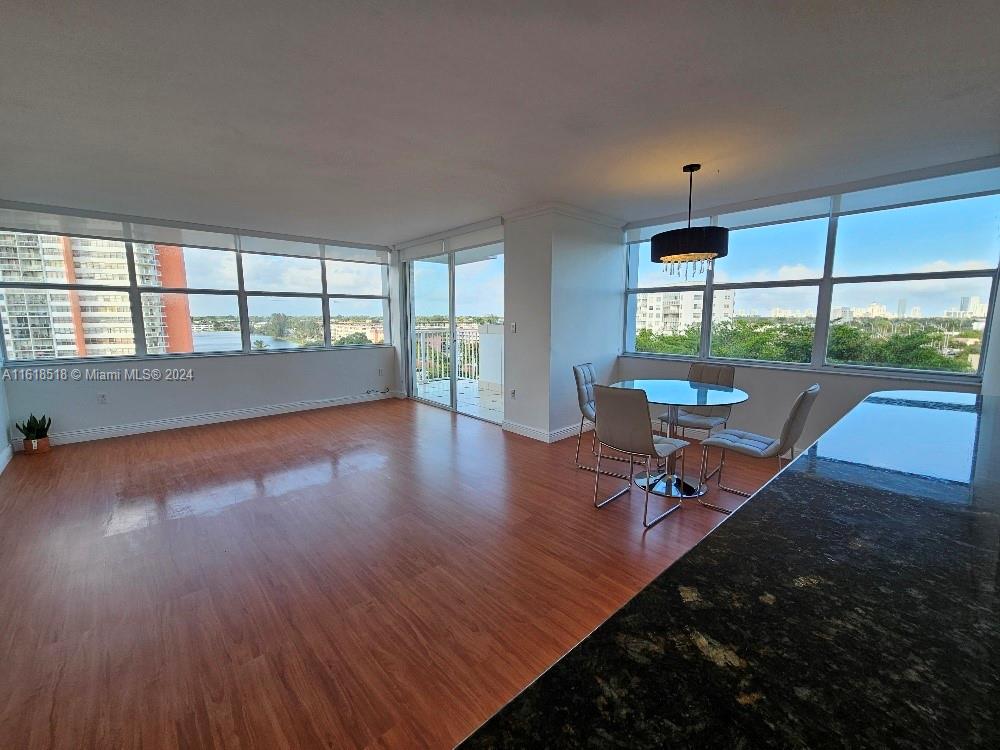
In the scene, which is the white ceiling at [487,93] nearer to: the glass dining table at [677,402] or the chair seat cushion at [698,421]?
the glass dining table at [677,402]

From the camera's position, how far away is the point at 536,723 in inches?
16.7

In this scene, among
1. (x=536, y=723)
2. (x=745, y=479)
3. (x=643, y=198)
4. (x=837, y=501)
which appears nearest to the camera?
(x=536, y=723)

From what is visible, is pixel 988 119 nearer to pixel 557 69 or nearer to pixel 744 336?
pixel 744 336

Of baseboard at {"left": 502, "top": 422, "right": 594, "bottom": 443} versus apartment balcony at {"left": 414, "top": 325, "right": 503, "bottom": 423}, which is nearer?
baseboard at {"left": 502, "top": 422, "right": 594, "bottom": 443}

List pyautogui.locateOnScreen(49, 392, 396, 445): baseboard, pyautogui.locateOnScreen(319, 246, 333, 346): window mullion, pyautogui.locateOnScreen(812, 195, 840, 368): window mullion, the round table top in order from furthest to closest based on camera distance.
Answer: pyautogui.locateOnScreen(319, 246, 333, 346): window mullion < pyautogui.locateOnScreen(49, 392, 396, 445): baseboard < pyautogui.locateOnScreen(812, 195, 840, 368): window mullion < the round table top

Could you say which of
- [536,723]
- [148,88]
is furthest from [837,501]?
[148,88]

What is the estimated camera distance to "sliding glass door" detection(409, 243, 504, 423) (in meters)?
5.48

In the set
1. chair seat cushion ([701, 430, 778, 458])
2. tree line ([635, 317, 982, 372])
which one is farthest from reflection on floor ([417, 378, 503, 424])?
chair seat cushion ([701, 430, 778, 458])

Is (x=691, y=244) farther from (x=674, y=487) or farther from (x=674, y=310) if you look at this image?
(x=674, y=310)

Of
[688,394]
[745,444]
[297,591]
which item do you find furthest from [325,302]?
[745,444]

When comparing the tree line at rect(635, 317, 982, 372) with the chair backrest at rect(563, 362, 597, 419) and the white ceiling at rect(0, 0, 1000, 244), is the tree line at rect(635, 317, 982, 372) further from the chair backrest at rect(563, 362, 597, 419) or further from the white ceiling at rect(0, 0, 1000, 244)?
the chair backrest at rect(563, 362, 597, 419)

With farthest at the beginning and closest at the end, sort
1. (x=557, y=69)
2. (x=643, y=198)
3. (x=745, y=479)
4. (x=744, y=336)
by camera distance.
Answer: (x=744, y=336) < (x=643, y=198) < (x=745, y=479) < (x=557, y=69)

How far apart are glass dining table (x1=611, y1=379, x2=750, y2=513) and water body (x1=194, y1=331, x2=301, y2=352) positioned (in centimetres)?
480

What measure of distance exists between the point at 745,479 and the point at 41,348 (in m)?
6.93
